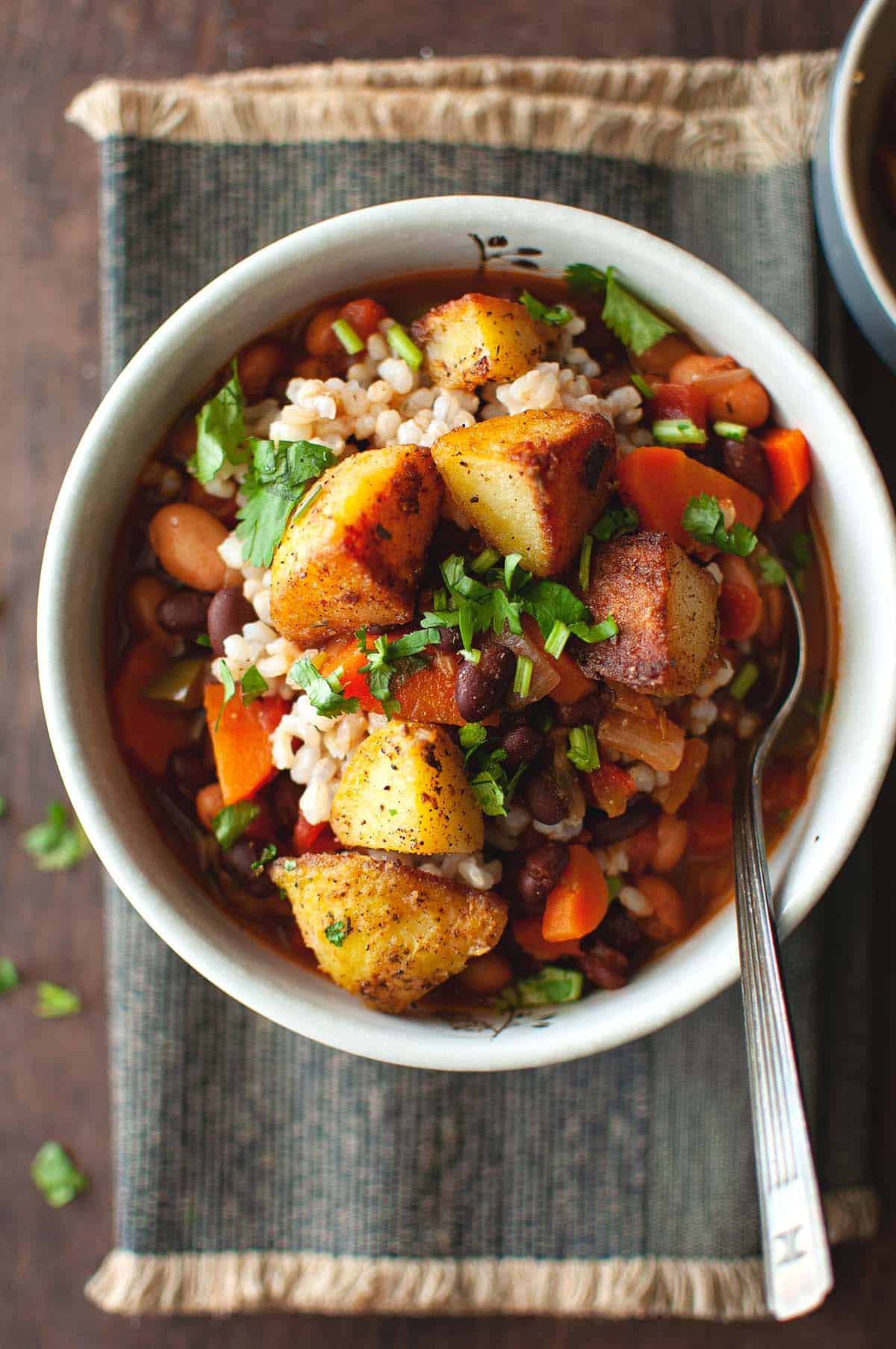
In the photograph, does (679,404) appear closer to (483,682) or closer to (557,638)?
(557,638)

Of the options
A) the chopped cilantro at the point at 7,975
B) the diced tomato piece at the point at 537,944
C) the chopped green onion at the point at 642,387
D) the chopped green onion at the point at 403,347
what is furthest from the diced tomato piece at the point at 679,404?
the chopped cilantro at the point at 7,975

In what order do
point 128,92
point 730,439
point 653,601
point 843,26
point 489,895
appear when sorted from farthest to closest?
point 843,26
point 128,92
point 730,439
point 489,895
point 653,601

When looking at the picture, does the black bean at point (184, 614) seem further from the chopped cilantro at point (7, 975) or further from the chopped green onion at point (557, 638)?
the chopped cilantro at point (7, 975)

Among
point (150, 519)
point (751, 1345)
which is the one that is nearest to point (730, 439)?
point (150, 519)

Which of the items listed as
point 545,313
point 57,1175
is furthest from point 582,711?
point 57,1175

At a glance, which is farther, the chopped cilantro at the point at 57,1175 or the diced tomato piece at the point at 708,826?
the chopped cilantro at the point at 57,1175

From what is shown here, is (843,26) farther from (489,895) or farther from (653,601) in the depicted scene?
(489,895)
